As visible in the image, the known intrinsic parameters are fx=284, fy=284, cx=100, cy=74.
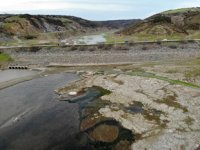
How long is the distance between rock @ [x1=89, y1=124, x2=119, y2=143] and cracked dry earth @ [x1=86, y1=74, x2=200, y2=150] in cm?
182

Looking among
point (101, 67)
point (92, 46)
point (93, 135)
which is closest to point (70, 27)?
point (92, 46)

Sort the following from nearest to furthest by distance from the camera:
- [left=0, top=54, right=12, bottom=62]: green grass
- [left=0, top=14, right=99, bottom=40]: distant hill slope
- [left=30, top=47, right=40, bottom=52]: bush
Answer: [left=0, top=54, right=12, bottom=62]: green grass < [left=30, top=47, right=40, bottom=52]: bush < [left=0, top=14, right=99, bottom=40]: distant hill slope

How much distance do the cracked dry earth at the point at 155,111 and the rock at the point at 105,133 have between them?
1816 millimetres

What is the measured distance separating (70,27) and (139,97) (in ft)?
530

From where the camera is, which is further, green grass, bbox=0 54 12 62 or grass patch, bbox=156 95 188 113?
green grass, bbox=0 54 12 62

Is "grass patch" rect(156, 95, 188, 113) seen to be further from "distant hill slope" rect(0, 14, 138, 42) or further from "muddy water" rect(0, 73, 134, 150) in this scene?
"distant hill slope" rect(0, 14, 138, 42)

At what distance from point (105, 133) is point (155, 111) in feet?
30.2

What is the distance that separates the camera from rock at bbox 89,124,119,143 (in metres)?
31.8

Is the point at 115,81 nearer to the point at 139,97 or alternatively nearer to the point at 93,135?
the point at 139,97

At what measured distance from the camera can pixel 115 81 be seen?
54906mm

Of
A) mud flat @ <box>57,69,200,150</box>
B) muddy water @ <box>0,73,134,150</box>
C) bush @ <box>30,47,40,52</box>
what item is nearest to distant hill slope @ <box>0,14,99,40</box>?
bush @ <box>30,47,40,52</box>

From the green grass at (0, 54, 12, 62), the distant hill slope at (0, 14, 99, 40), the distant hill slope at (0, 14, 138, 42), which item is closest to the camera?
the green grass at (0, 54, 12, 62)

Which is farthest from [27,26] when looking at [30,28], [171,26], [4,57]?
[171,26]

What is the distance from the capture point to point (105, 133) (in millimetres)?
33312
